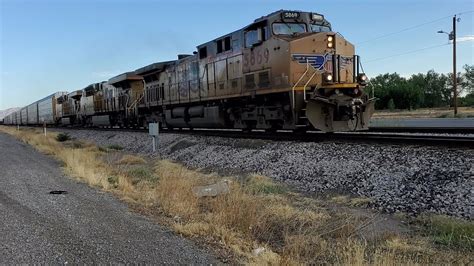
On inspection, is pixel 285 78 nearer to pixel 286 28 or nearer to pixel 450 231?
pixel 286 28

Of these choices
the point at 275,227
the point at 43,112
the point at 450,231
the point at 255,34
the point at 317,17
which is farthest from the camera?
the point at 43,112

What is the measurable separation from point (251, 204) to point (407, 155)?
3.68 metres

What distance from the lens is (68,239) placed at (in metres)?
4.88

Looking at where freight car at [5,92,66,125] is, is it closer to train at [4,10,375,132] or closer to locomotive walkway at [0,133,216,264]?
train at [4,10,375,132]

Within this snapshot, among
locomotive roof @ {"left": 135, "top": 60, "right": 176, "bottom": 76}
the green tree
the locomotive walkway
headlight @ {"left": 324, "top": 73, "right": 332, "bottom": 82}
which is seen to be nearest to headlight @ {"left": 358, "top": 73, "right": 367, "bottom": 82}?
headlight @ {"left": 324, "top": 73, "right": 332, "bottom": 82}

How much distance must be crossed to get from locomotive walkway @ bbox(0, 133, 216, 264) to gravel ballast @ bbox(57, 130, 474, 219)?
3.68 metres

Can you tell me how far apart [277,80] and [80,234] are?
899cm

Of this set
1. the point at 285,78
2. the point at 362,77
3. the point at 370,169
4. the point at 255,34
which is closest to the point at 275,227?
the point at 370,169

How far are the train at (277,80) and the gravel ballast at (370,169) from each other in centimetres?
105

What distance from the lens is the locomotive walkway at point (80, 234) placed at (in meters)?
4.36

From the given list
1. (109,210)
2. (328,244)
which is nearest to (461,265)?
(328,244)

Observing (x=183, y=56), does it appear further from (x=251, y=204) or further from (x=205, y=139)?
(x=251, y=204)

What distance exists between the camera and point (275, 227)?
6.15m

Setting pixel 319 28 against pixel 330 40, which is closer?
pixel 330 40
